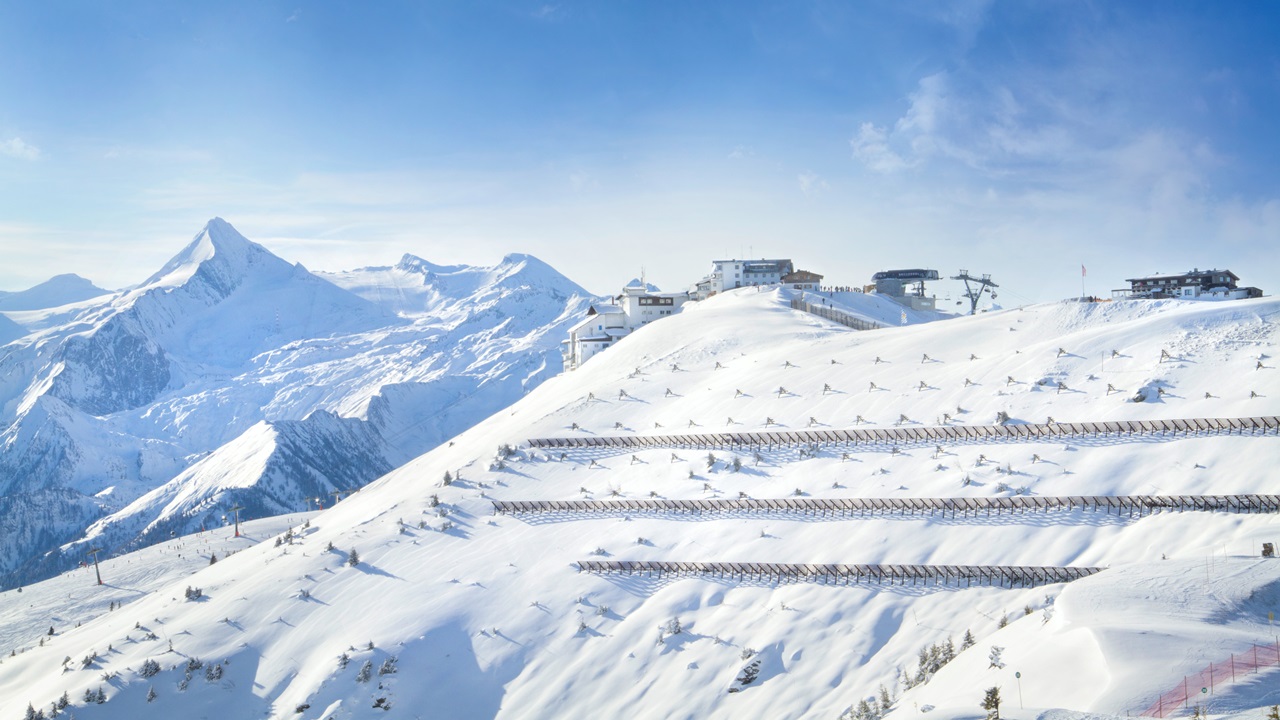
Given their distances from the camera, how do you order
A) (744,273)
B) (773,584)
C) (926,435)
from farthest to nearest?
(744,273) → (926,435) → (773,584)

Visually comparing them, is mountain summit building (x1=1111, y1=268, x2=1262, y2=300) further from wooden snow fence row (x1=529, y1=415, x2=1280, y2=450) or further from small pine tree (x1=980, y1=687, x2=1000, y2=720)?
small pine tree (x1=980, y1=687, x2=1000, y2=720)

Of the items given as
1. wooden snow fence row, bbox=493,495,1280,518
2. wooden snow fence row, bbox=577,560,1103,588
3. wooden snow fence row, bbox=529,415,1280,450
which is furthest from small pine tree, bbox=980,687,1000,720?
wooden snow fence row, bbox=529,415,1280,450

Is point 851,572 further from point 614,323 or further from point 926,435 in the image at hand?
point 614,323

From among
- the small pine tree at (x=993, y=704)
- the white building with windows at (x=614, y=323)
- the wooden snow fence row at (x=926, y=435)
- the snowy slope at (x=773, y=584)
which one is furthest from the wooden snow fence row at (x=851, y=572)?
the white building with windows at (x=614, y=323)

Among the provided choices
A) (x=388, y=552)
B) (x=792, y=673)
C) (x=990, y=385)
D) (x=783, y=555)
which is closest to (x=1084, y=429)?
(x=990, y=385)

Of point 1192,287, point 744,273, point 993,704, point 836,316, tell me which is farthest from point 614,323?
point 993,704

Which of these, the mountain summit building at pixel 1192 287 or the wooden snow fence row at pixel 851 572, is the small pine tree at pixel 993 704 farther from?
the mountain summit building at pixel 1192 287
